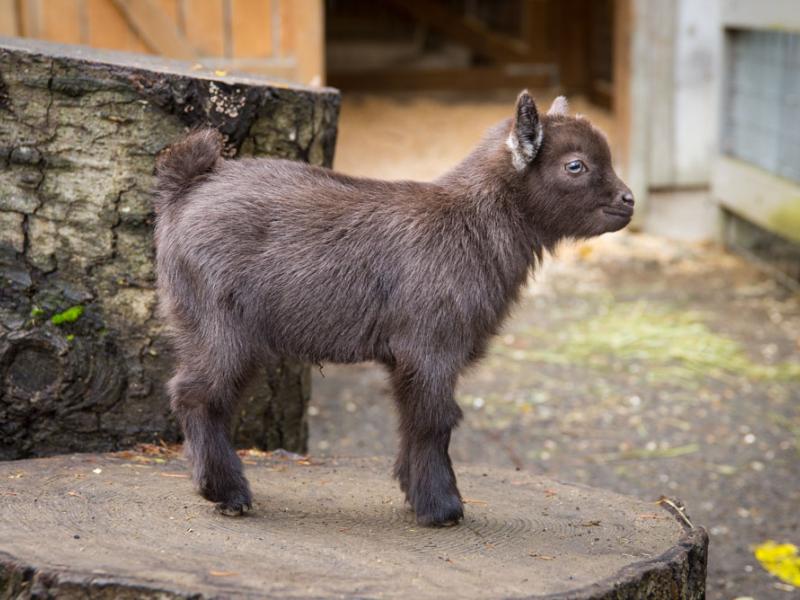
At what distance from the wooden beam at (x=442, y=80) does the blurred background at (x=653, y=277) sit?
74 cm

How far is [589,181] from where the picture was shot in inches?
134

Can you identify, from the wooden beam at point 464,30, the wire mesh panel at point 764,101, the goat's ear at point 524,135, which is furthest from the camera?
the wooden beam at point 464,30

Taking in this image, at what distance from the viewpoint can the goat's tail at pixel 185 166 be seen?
11.2 feet

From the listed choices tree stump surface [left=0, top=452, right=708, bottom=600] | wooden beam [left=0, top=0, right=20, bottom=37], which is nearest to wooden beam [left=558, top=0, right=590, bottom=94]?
wooden beam [left=0, top=0, right=20, bottom=37]

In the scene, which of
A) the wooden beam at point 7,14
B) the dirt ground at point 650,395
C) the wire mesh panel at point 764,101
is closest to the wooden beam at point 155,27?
the wooden beam at point 7,14

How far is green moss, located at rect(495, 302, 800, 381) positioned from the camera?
701 cm

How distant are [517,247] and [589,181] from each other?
0.29 metres

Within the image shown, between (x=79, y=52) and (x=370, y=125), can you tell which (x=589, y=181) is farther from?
(x=370, y=125)

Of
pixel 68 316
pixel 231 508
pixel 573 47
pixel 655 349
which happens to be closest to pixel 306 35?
pixel 655 349

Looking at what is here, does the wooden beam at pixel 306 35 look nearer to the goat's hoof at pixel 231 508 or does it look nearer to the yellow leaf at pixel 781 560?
the yellow leaf at pixel 781 560

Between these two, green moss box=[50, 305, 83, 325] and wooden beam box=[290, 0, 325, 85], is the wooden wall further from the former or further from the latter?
green moss box=[50, 305, 83, 325]

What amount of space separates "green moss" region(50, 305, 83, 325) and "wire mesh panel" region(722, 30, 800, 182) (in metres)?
5.88

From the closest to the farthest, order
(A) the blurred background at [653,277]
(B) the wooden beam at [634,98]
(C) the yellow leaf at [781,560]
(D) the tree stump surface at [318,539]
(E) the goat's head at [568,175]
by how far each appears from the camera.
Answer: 1. (D) the tree stump surface at [318,539]
2. (E) the goat's head at [568,175]
3. (C) the yellow leaf at [781,560]
4. (A) the blurred background at [653,277]
5. (B) the wooden beam at [634,98]

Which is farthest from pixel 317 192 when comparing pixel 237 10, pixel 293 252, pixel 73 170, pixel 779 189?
pixel 779 189
